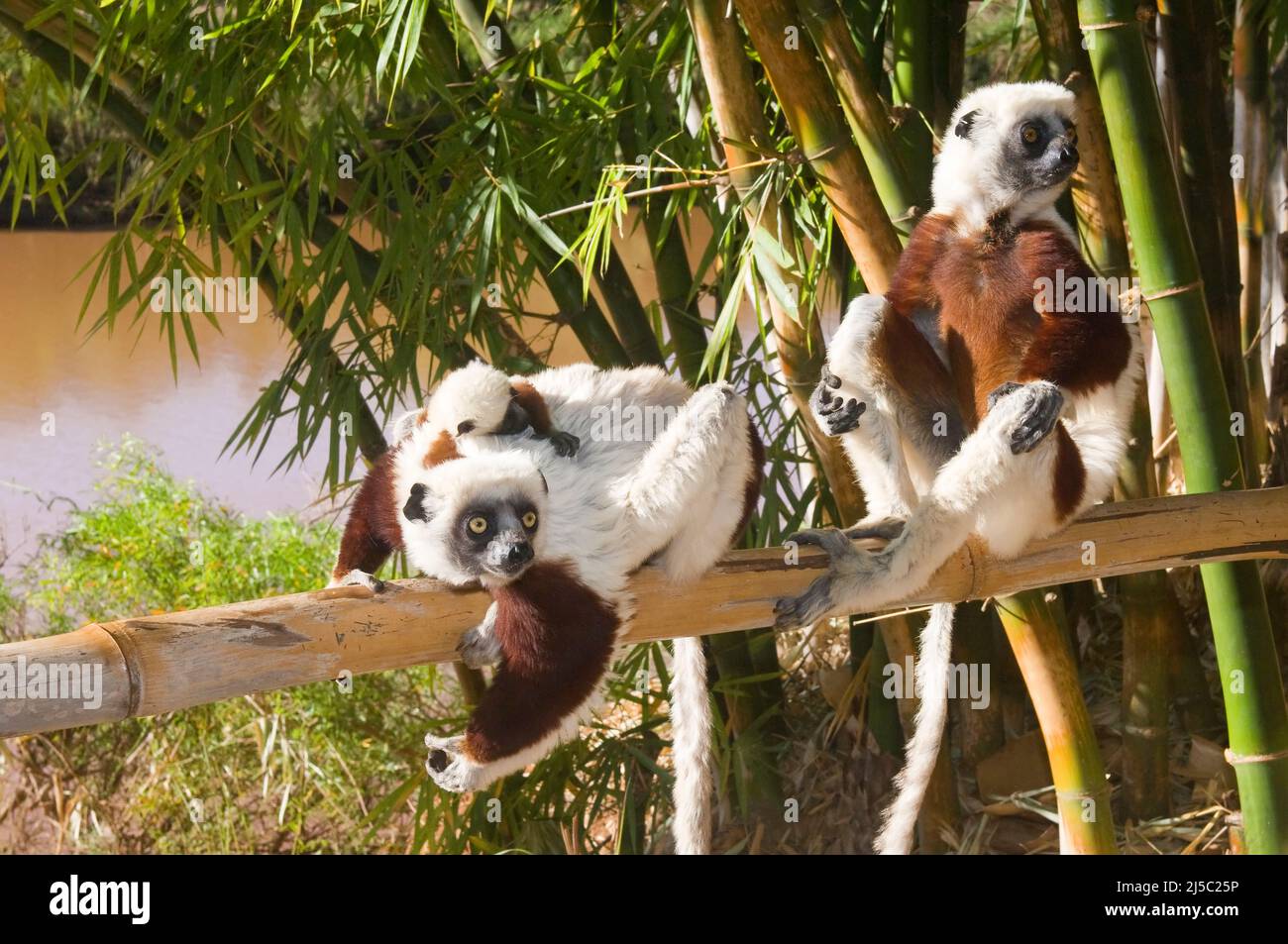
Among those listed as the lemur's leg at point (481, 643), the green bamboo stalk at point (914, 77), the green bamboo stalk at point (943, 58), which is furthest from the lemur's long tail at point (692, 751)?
the green bamboo stalk at point (943, 58)

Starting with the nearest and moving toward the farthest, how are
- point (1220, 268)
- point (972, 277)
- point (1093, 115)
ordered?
point (972, 277), point (1093, 115), point (1220, 268)

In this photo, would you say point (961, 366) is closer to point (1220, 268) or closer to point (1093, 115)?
point (1093, 115)

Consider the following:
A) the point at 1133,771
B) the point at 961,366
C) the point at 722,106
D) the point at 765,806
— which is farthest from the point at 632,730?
the point at 722,106

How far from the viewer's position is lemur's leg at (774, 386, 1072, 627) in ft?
6.79

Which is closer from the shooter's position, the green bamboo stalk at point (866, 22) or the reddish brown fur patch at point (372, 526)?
the reddish brown fur patch at point (372, 526)

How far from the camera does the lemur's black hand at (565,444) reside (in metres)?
2.17

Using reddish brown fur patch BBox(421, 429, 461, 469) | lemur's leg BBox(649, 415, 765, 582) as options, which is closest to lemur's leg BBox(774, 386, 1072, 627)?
lemur's leg BBox(649, 415, 765, 582)

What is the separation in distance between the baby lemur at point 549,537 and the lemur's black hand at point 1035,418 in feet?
1.55

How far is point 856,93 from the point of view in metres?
2.34

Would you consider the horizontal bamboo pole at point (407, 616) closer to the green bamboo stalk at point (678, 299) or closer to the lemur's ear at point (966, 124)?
the lemur's ear at point (966, 124)

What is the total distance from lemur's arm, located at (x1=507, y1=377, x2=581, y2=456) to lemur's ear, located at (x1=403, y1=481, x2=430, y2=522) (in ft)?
0.86

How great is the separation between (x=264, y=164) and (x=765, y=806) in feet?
8.11

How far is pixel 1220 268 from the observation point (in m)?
3.03

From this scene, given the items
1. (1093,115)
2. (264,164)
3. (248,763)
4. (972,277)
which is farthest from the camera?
(248,763)
